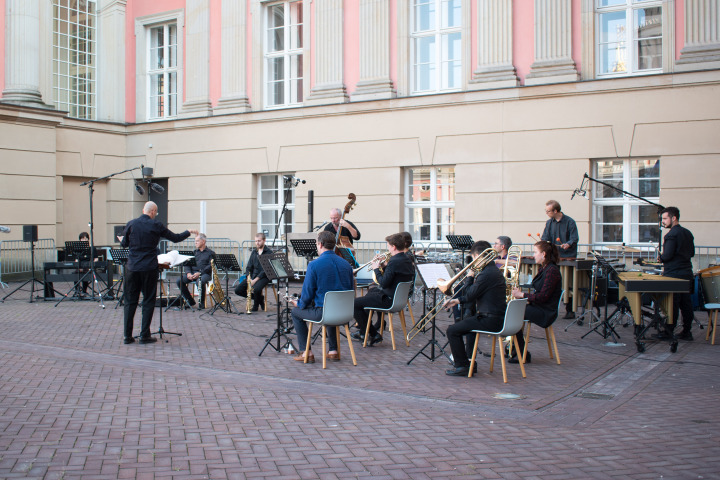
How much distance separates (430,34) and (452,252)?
5.71 meters

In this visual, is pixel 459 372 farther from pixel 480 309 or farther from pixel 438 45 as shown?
pixel 438 45

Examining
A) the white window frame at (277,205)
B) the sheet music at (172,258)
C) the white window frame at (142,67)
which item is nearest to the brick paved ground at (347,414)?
the sheet music at (172,258)

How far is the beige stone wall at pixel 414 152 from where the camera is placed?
1498 cm

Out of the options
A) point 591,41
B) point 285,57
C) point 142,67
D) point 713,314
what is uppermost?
point 142,67

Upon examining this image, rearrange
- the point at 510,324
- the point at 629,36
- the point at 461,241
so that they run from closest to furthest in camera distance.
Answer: the point at 510,324, the point at 461,241, the point at 629,36

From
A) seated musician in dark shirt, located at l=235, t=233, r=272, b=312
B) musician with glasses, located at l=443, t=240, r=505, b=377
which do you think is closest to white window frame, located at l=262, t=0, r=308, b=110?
seated musician in dark shirt, located at l=235, t=233, r=272, b=312

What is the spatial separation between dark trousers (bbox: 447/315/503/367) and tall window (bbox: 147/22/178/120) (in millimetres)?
16894

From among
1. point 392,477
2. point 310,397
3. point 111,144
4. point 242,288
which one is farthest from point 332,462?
point 111,144

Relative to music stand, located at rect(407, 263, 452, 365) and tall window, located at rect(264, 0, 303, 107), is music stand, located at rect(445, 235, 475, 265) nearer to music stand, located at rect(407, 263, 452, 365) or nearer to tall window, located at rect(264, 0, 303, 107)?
music stand, located at rect(407, 263, 452, 365)

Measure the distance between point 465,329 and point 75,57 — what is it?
1904 cm

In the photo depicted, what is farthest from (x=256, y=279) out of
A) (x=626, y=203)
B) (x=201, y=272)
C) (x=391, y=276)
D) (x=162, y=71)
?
(x=162, y=71)

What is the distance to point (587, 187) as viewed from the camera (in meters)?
16.1

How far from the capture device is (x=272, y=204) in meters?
20.8

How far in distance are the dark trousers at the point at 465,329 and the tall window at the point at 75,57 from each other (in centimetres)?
1825
